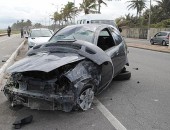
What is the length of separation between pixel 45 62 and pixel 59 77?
1.29 ft

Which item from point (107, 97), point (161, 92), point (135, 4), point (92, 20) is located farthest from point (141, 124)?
point (135, 4)

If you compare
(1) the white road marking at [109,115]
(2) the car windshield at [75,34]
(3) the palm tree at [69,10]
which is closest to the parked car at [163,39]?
(2) the car windshield at [75,34]

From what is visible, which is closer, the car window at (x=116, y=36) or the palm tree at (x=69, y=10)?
the car window at (x=116, y=36)

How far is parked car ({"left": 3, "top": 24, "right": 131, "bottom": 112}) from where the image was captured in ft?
17.8

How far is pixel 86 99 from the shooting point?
19.5 ft

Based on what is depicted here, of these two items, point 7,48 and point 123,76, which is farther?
point 7,48

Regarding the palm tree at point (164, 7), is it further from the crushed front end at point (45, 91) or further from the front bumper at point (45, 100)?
the front bumper at point (45, 100)

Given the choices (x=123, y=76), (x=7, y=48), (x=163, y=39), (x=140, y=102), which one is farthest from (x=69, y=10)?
(x=140, y=102)

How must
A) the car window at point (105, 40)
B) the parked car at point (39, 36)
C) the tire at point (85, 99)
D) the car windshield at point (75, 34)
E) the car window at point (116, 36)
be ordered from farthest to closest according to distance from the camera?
the parked car at point (39, 36) → the car window at point (116, 36) → the car window at point (105, 40) → the car windshield at point (75, 34) → the tire at point (85, 99)

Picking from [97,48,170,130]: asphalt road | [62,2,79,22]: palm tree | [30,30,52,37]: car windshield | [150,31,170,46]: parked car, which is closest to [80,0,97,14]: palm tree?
[62,2,79,22]: palm tree

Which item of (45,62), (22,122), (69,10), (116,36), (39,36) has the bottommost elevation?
A: (22,122)

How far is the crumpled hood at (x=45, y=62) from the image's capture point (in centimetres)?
539

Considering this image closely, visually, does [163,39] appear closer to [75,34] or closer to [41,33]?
[41,33]

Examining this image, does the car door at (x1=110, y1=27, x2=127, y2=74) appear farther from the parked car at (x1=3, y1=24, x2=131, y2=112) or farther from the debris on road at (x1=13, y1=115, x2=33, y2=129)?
the debris on road at (x1=13, y1=115, x2=33, y2=129)
